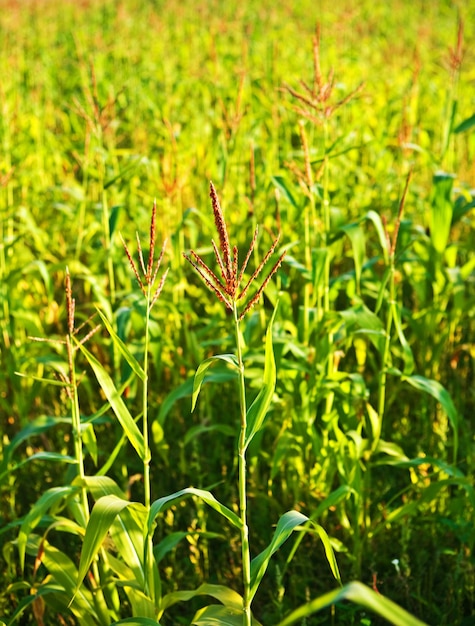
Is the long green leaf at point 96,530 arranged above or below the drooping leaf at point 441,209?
below

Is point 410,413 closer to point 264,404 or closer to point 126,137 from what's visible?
point 264,404

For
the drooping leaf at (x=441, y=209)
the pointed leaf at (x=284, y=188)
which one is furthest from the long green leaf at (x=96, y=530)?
the drooping leaf at (x=441, y=209)

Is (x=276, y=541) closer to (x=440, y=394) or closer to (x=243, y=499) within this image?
(x=243, y=499)

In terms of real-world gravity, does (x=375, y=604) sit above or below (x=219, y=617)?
above

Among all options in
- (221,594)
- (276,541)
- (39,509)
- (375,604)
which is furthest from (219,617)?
(375,604)

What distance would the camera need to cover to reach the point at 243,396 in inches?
58.8

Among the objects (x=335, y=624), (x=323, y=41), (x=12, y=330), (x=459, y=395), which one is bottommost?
(x=335, y=624)

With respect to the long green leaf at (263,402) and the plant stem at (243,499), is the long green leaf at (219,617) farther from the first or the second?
the long green leaf at (263,402)

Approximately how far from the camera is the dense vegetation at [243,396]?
1.87 metres

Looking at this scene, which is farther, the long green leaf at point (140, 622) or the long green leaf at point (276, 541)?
the long green leaf at point (140, 622)

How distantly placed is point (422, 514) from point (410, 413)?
0.65m

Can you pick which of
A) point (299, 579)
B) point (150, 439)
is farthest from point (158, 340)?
point (299, 579)

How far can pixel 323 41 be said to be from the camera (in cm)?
727

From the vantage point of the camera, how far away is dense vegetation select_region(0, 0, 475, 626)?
73.6 inches
